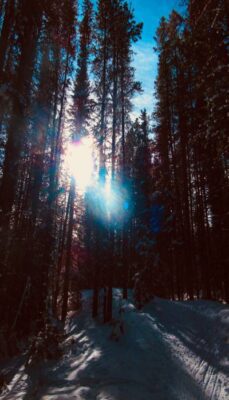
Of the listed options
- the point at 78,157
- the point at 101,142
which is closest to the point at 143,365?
the point at 101,142

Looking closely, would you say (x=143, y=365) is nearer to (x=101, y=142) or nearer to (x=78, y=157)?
(x=101, y=142)

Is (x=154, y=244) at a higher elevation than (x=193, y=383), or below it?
higher

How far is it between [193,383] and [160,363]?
41.4 inches

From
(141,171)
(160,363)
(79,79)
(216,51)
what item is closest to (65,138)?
(79,79)

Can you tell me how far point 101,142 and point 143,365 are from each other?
30.1 ft

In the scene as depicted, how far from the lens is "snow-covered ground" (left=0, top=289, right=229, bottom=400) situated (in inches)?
205

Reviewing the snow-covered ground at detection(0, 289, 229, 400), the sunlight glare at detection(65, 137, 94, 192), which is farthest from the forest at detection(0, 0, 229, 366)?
the snow-covered ground at detection(0, 289, 229, 400)

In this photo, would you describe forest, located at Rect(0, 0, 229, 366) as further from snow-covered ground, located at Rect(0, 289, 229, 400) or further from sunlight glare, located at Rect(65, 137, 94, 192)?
snow-covered ground, located at Rect(0, 289, 229, 400)

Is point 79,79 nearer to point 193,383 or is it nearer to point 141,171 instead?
point 141,171

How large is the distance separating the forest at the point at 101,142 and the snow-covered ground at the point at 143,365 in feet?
4.72

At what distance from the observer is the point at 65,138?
1741 cm

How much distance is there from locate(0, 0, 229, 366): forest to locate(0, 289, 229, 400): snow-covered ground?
144cm

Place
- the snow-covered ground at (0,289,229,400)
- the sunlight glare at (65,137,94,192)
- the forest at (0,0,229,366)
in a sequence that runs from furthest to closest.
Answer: the sunlight glare at (65,137,94,192) → the forest at (0,0,229,366) → the snow-covered ground at (0,289,229,400)

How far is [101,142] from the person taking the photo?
13016 mm
